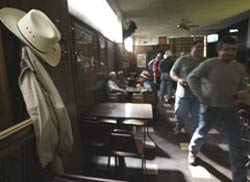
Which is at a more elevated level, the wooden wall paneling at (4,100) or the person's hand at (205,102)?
the wooden wall paneling at (4,100)

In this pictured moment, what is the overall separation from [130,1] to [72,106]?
3084mm

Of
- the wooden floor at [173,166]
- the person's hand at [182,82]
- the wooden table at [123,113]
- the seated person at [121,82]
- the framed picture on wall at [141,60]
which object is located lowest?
the wooden floor at [173,166]

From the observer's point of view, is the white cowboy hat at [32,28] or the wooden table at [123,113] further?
the wooden table at [123,113]

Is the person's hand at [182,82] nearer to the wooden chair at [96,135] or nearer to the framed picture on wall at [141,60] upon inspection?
the wooden chair at [96,135]

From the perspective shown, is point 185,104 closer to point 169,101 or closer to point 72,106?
point 72,106

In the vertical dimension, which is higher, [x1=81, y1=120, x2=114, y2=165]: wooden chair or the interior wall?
the interior wall

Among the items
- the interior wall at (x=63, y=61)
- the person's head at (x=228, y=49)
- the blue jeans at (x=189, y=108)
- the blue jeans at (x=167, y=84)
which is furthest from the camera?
the blue jeans at (x=167, y=84)

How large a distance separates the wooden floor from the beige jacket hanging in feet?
4.08

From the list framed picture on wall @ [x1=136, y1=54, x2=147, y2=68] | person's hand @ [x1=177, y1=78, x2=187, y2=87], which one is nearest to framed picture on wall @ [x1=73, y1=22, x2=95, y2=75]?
person's hand @ [x1=177, y1=78, x2=187, y2=87]

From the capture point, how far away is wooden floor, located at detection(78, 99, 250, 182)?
7.31 feet

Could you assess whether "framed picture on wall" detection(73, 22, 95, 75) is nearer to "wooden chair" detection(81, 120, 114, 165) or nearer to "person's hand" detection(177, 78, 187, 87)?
"wooden chair" detection(81, 120, 114, 165)

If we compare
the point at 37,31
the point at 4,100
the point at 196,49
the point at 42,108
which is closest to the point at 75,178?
the point at 42,108

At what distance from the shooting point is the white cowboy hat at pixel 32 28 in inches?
42.3

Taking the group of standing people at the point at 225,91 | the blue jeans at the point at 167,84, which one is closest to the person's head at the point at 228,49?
the group of standing people at the point at 225,91
